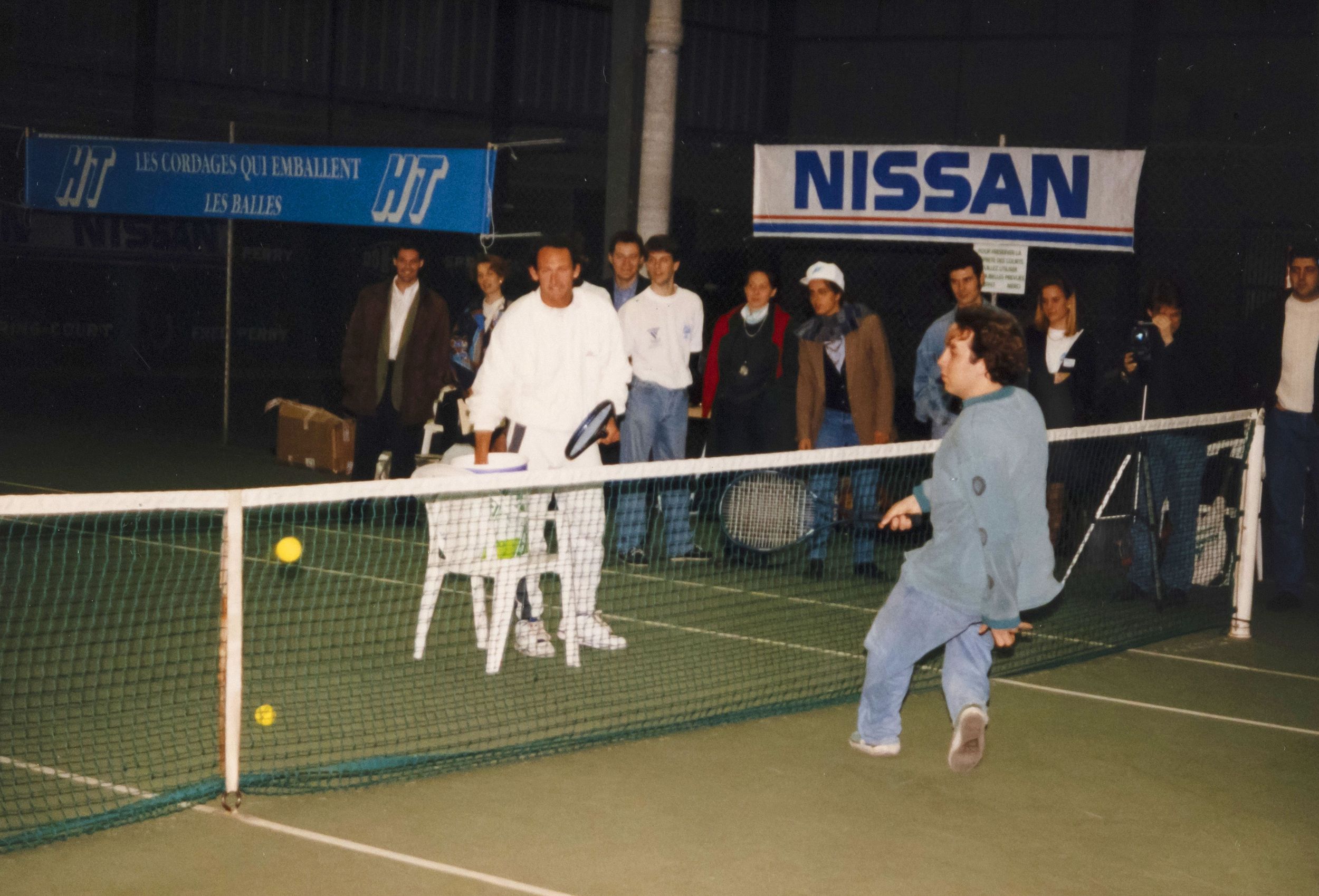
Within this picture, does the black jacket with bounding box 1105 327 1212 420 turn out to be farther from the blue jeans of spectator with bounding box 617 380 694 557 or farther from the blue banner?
the blue banner

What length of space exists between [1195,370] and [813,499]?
2321mm

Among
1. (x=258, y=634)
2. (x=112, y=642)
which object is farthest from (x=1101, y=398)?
(x=112, y=642)

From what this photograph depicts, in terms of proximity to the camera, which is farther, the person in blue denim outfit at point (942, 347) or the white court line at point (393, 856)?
the person in blue denim outfit at point (942, 347)

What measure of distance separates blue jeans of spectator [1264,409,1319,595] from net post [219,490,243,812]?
243 inches

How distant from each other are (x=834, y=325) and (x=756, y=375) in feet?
2.00

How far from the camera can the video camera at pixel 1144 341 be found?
8.88 m

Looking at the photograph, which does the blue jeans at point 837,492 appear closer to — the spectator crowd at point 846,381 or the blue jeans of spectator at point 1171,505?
the spectator crowd at point 846,381

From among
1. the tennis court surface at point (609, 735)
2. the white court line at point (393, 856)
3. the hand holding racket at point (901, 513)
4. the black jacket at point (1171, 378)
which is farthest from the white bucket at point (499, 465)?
the black jacket at point (1171, 378)

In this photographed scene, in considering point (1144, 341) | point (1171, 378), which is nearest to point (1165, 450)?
point (1171, 378)

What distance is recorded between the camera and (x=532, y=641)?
6.98 m

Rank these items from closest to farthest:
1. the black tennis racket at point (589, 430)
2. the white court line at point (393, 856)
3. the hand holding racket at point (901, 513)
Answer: the white court line at point (393, 856), the hand holding racket at point (901, 513), the black tennis racket at point (589, 430)

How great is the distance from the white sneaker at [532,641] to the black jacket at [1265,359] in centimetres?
438

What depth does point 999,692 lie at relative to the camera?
684 cm

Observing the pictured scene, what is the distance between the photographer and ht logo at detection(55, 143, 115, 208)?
14438mm
